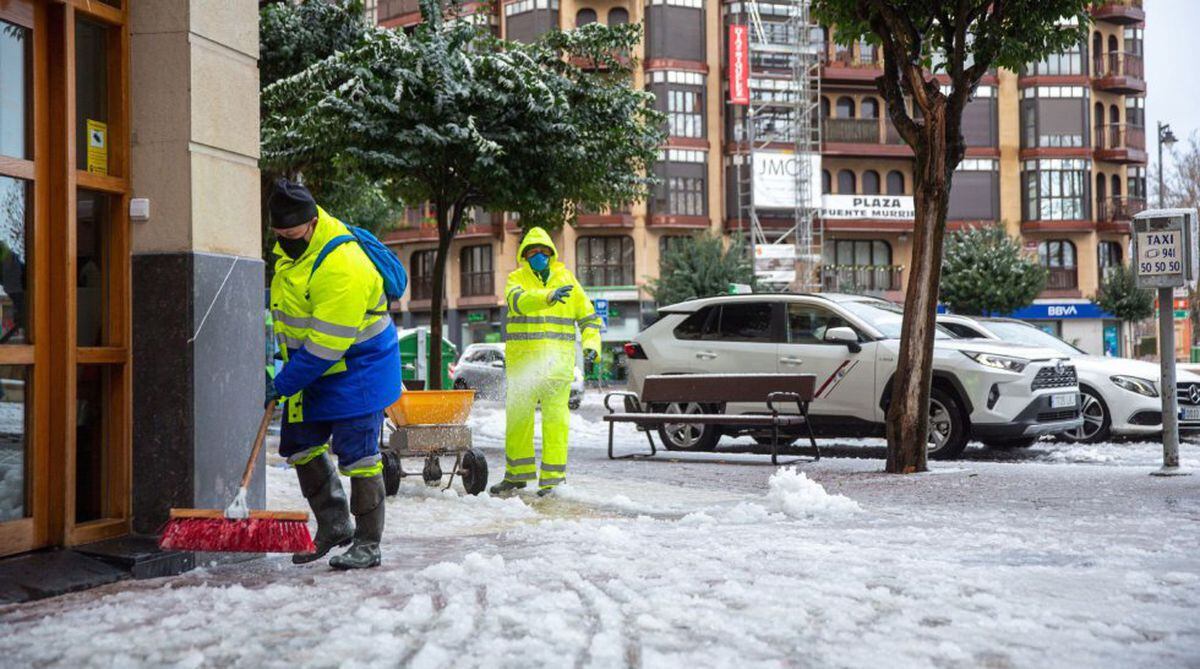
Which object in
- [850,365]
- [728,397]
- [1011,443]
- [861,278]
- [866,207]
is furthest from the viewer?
[861,278]

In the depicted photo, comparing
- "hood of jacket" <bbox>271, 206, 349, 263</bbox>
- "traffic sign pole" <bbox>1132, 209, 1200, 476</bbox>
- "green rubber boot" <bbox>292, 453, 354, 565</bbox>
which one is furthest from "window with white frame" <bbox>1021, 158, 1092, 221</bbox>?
"hood of jacket" <bbox>271, 206, 349, 263</bbox>

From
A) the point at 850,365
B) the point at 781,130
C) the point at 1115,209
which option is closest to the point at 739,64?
the point at 781,130

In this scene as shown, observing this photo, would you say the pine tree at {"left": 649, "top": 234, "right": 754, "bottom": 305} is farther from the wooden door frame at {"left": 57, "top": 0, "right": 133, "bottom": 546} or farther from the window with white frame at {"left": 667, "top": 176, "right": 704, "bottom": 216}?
A: the wooden door frame at {"left": 57, "top": 0, "right": 133, "bottom": 546}

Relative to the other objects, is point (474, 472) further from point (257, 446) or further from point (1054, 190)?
point (1054, 190)

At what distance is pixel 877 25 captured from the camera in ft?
37.6

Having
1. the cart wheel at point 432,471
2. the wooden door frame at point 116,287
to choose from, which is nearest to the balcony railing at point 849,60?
the cart wheel at point 432,471

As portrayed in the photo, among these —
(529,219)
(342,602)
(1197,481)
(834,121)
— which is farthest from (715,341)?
(834,121)

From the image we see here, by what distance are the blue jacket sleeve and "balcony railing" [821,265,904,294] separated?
4506 cm

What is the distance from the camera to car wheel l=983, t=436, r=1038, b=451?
14820 mm

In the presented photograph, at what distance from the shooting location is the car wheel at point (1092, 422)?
1478 cm

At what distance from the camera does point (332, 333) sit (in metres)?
5.91

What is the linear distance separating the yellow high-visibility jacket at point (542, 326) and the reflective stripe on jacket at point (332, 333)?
328cm

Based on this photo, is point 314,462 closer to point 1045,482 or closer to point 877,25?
point 1045,482

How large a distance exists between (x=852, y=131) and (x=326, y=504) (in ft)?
154
